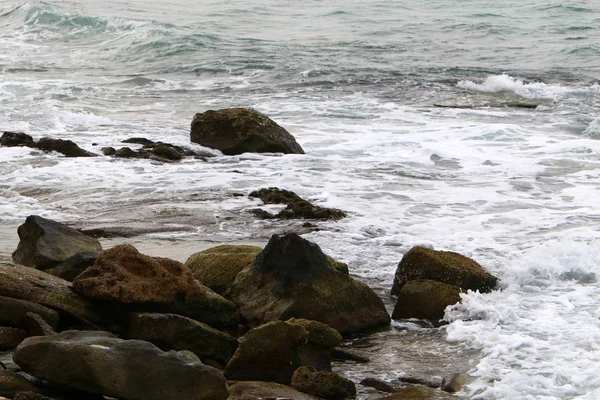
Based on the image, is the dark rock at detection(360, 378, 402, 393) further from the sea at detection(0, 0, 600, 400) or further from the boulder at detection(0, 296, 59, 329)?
the boulder at detection(0, 296, 59, 329)

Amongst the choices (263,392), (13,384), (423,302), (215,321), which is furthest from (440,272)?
(13,384)

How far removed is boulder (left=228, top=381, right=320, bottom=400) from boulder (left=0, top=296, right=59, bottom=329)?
3.63 ft

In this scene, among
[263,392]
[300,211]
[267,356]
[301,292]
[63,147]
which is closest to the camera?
[263,392]

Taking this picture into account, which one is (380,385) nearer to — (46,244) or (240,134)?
(46,244)

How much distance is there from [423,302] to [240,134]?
20.2ft

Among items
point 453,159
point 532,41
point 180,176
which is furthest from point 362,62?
point 180,176

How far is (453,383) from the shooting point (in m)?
4.81

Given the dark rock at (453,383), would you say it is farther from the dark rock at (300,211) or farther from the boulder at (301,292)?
the dark rock at (300,211)

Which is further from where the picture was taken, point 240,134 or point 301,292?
point 240,134

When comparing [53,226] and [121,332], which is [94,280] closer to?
[121,332]

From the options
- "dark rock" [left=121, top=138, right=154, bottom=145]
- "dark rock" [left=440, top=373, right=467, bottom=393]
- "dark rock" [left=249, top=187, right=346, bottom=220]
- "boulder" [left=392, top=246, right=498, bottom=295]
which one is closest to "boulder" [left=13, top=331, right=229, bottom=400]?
"dark rock" [left=440, top=373, right=467, bottom=393]

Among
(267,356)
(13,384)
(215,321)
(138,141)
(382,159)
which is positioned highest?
(13,384)

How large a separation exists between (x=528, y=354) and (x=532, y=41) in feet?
65.6

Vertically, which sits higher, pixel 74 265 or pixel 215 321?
pixel 74 265
